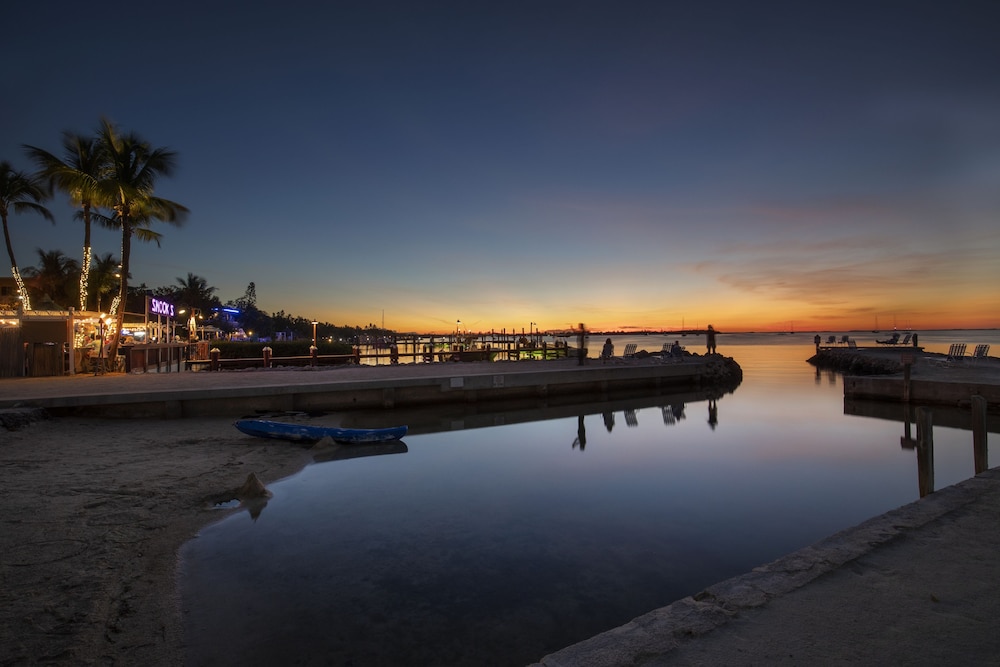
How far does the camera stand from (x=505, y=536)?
25.4 feet

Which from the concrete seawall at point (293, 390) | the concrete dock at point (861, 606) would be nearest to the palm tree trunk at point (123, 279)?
the concrete seawall at point (293, 390)

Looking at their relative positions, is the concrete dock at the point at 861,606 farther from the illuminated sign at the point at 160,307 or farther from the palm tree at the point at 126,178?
the illuminated sign at the point at 160,307

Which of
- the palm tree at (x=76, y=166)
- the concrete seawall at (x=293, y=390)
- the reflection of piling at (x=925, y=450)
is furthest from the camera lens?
the palm tree at (x=76, y=166)

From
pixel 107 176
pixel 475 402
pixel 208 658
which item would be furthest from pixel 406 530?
pixel 107 176

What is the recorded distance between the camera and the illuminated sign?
3017cm

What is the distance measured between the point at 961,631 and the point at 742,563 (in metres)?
3.78

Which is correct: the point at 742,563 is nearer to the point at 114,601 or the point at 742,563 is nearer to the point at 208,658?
the point at 208,658

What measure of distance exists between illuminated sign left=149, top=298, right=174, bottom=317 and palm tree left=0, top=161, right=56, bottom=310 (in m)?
6.23

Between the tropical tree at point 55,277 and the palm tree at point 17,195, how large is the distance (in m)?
40.0

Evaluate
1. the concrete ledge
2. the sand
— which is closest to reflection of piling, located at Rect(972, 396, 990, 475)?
the concrete ledge

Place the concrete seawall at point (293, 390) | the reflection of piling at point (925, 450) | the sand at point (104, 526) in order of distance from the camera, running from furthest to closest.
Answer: the concrete seawall at point (293, 390) < the reflection of piling at point (925, 450) < the sand at point (104, 526)

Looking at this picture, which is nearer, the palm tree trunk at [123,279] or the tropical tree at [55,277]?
the palm tree trunk at [123,279]

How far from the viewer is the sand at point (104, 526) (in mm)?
4301

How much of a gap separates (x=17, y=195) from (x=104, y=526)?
90.4 ft
